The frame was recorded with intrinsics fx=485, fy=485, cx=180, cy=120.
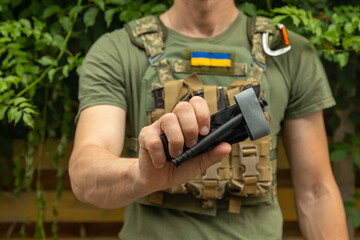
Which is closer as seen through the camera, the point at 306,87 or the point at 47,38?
the point at 306,87

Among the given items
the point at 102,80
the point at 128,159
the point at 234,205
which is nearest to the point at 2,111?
the point at 102,80

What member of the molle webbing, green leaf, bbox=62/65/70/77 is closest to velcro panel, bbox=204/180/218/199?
the molle webbing

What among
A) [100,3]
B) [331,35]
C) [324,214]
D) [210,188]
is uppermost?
[100,3]

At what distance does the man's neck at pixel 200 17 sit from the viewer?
1460mm

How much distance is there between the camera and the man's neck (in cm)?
146

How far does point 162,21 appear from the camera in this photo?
1499 mm

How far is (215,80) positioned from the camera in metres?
1.41

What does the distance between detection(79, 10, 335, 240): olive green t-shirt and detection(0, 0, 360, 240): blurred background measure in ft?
0.39

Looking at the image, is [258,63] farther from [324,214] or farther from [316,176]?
[324,214]

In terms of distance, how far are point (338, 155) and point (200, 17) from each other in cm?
82

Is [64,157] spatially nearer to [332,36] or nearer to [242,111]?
[332,36]

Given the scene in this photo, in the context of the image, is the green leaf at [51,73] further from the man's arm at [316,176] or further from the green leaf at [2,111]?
the man's arm at [316,176]

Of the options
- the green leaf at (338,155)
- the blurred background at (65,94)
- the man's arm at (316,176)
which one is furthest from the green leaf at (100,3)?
the green leaf at (338,155)

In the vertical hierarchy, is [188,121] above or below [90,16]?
below
